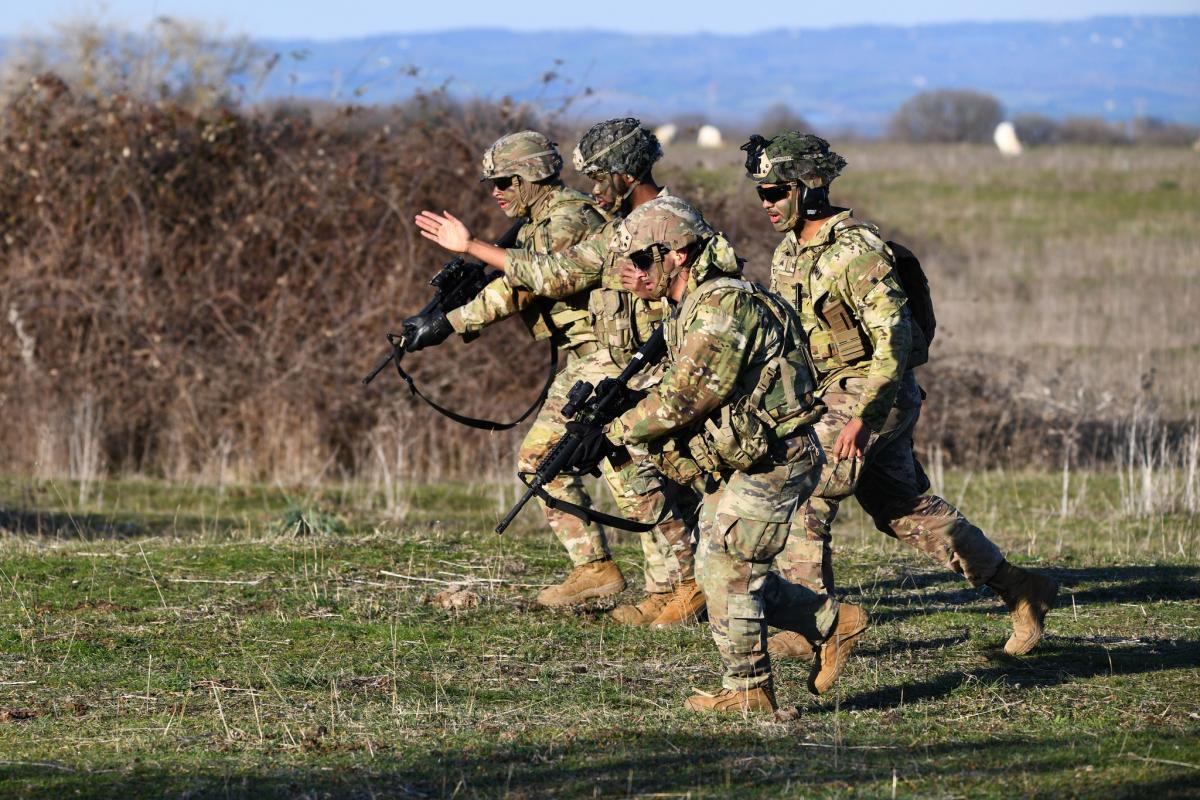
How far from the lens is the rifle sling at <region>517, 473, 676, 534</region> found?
6.29 metres

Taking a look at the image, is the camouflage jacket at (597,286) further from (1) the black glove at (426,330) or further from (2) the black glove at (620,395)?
(2) the black glove at (620,395)

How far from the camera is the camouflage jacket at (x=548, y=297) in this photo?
7.04m

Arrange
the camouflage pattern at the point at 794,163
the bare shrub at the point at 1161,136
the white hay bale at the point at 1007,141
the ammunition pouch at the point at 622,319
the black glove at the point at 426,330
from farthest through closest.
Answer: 1. the bare shrub at the point at 1161,136
2. the white hay bale at the point at 1007,141
3. the black glove at the point at 426,330
4. the ammunition pouch at the point at 622,319
5. the camouflage pattern at the point at 794,163

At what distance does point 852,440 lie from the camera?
5945 mm

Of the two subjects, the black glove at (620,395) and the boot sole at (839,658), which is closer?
the black glove at (620,395)

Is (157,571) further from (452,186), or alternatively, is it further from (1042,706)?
(452,186)

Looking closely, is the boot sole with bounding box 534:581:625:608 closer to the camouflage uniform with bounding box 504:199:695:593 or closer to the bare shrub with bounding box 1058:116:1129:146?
the camouflage uniform with bounding box 504:199:695:593

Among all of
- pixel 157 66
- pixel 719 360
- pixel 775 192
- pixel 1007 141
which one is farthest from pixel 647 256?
pixel 1007 141

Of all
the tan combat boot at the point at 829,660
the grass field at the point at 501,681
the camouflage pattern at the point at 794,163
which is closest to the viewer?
the grass field at the point at 501,681

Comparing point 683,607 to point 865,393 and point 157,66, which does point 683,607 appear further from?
point 157,66

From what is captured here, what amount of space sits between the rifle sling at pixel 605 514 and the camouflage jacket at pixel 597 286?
64 centimetres

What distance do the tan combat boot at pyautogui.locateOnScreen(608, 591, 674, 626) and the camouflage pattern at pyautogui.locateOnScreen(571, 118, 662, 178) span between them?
1.88m

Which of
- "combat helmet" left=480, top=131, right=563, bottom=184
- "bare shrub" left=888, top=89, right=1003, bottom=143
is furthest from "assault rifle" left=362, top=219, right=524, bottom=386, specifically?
"bare shrub" left=888, top=89, right=1003, bottom=143

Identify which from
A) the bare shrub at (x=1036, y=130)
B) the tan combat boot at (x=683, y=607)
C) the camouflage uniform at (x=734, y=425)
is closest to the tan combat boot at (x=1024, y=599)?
the tan combat boot at (x=683, y=607)
